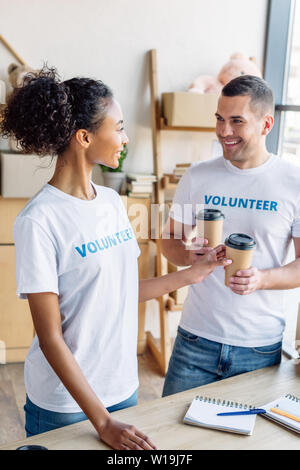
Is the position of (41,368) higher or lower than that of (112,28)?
lower

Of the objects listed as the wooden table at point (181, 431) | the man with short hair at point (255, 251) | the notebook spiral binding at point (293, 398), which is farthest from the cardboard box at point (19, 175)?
the notebook spiral binding at point (293, 398)

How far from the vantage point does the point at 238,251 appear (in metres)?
1.39

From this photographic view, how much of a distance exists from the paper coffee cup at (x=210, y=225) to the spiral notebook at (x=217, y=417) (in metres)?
0.48

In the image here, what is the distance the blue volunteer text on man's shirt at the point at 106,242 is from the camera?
128 centimetres

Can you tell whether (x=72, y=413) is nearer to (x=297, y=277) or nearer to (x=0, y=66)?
(x=297, y=277)

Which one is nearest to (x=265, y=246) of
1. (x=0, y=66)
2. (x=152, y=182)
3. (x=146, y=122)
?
(x=152, y=182)

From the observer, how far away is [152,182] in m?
3.43

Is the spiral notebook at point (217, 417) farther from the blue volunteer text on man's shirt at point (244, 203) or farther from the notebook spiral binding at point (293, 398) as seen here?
the blue volunteer text on man's shirt at point (244, 203)

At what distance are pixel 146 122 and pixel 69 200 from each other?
2354mm

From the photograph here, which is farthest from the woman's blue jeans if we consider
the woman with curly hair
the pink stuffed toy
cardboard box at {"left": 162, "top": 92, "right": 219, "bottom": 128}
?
the pink stuffed toy

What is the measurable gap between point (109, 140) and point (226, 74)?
2.19m

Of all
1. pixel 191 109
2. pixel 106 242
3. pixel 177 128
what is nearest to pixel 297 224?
pixel 106 242
